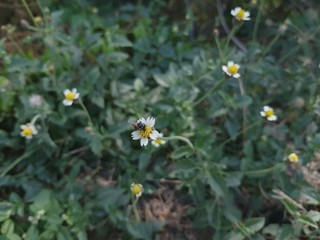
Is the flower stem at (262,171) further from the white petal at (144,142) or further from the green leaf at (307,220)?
the white petal at (144,142)

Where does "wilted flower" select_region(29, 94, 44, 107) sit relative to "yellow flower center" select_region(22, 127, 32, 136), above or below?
above

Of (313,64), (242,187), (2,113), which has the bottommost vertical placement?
(242,187)

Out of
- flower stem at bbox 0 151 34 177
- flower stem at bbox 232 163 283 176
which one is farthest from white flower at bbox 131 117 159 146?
flower stem at bbox 0 151 34 177

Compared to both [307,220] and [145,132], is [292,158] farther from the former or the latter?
[145,132]

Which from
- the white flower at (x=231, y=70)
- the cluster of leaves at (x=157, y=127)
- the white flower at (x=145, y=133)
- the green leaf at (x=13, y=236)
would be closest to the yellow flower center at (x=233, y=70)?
the white flower at (x=231, y=70)

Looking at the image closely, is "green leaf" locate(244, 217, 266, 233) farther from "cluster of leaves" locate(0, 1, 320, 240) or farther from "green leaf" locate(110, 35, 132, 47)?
"green leaf" locate(110, 35, 132, 47)

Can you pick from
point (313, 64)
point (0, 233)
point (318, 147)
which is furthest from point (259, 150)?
point (0, 233)

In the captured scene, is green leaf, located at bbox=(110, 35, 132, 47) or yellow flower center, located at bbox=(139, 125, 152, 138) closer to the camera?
yellow flower center, located at bbox=(139, 125, 152, 138)

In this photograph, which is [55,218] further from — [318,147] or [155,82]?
[318,147]
